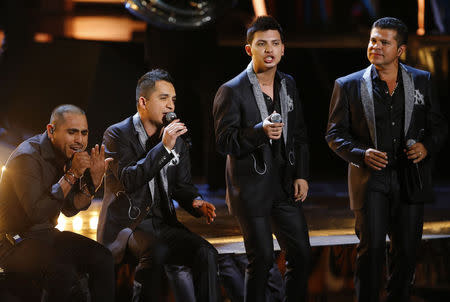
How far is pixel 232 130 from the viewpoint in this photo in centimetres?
329

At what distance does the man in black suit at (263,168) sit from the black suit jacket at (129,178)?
37 cm

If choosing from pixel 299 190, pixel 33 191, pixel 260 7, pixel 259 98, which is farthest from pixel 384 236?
pixel 260 7

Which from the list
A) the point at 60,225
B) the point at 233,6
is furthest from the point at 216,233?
the point at 233,6

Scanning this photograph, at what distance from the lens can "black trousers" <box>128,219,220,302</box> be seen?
3398 millimetres

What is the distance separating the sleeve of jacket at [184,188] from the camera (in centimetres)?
369

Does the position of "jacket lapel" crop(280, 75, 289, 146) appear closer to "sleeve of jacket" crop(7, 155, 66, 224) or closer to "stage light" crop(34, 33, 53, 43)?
"sleeve of jacket" crop(7, 155, 66, 224)

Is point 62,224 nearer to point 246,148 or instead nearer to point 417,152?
point 246,148

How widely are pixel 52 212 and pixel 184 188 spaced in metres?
0.81

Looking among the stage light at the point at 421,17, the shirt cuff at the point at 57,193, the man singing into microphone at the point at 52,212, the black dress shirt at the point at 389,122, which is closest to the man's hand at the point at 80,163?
the man singing into microphone at the point at 52,212

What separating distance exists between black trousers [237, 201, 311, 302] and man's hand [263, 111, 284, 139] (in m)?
0.42

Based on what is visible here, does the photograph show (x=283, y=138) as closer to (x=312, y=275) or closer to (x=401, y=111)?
(x=401, y=111)

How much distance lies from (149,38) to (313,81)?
10.6 ft

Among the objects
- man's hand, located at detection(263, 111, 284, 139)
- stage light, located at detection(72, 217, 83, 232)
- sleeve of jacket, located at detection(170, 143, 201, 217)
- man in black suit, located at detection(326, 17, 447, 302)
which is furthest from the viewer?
stage light, located at detection(72, 217, 83, 232)

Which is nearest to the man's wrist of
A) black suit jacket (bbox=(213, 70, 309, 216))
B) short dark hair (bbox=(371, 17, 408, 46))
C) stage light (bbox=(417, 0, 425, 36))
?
black suit jacket (bbox=(213, 70, 309, 216))
